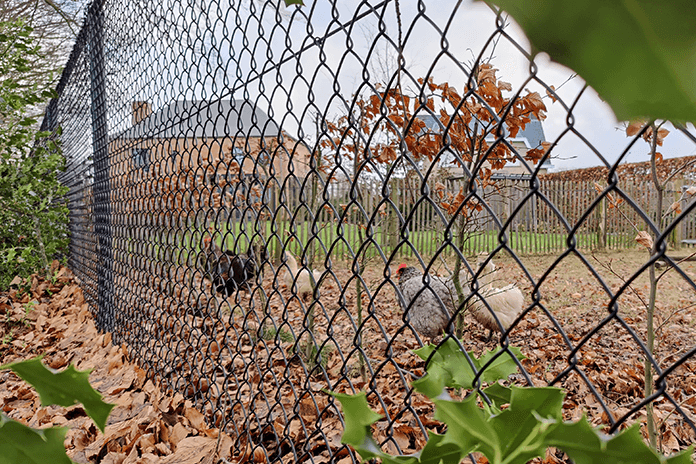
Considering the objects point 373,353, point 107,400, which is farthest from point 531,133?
point 107,400

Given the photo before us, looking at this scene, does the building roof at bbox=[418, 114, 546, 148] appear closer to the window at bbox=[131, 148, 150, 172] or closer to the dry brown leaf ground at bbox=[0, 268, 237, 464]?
the dry brown leaf ground at bbox=[0, 268, 237, 464]

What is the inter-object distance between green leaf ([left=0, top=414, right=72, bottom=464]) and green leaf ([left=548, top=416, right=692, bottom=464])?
0.36 m

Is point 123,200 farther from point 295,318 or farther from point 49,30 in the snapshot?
point 49,30

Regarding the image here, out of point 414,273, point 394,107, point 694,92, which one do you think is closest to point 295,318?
point 414,273

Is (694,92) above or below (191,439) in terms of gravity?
above

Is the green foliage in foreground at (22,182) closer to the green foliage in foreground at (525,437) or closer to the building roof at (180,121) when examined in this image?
the building roof at (180,121)

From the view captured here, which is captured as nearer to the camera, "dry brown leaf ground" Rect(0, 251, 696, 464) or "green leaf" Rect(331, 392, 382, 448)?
"green leaf" Rect(331, 392, 382, 448)

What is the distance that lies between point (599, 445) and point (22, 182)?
6.35m

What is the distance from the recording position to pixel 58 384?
1.04 ft

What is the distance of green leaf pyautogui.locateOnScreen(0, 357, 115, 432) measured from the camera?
31 centimetres

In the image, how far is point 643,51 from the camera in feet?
0.36

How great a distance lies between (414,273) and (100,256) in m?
2.92

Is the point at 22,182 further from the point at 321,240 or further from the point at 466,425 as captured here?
the point at 466,425

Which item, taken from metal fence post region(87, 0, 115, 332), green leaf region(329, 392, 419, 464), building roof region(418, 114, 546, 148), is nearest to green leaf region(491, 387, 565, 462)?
green leaf region(329, 392, 419, 464)
